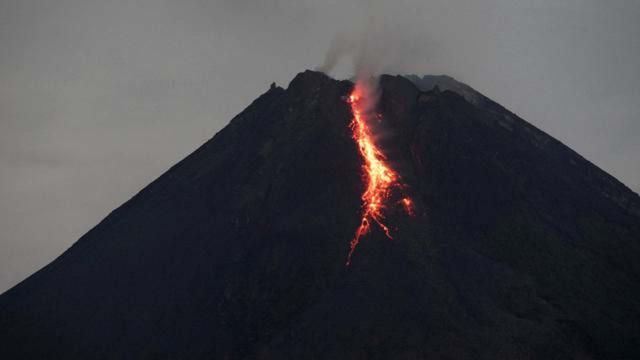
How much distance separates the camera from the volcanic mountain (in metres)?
54.3

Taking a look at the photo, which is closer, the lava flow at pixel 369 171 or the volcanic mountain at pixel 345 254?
the volcanic mountain at pixel 345 254

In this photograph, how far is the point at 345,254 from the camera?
5906 cm

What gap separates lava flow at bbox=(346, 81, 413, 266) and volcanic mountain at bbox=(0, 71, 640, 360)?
2.19ft

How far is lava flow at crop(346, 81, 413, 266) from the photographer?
61.5 m

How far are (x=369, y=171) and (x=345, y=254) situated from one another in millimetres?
9079

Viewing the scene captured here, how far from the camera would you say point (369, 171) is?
217 ft

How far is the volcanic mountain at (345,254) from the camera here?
54281 millimetres

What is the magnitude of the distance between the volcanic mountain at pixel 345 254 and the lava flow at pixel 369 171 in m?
0.67

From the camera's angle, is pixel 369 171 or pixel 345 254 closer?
pixel 345 254

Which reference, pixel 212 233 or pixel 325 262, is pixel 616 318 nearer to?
pixel 325 262

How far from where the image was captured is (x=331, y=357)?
5131cm

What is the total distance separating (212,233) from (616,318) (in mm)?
26967

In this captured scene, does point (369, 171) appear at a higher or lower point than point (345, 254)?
higher

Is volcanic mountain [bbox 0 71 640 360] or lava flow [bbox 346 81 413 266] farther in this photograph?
lava flow [bbox 346 81 413 266]
